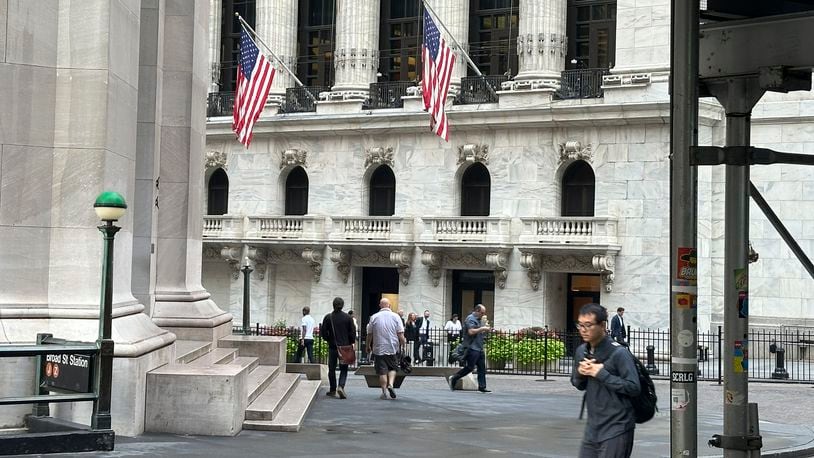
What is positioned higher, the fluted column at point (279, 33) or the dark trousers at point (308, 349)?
the fluted column at point (279, 33)

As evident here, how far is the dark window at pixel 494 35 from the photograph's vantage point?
4438 cm

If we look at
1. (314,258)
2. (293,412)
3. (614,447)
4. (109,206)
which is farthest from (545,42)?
(614,447)

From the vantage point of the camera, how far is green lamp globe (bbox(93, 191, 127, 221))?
12.2 metres

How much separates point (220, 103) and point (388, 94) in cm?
764

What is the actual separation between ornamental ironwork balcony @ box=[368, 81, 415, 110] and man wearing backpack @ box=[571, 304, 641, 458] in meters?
36.6

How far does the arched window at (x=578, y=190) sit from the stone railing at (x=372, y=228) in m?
5.56

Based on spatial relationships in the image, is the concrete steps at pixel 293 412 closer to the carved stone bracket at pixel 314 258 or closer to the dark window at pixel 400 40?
the carved stone bracket at pixel 314 258

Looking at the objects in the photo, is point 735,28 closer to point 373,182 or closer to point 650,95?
point 650,95

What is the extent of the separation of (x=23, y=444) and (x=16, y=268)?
8.95 feet

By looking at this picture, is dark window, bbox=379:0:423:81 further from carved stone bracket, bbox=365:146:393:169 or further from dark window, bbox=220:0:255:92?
dark window, bbox=220:0:255:92

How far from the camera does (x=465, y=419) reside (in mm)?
18688

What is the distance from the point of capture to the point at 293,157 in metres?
47.1

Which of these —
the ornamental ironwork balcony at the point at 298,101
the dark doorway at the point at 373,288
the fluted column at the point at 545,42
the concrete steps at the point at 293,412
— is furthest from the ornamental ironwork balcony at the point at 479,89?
the concrete steps at the point at 293,412

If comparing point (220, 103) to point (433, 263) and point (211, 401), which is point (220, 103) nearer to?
point (433, 263)
